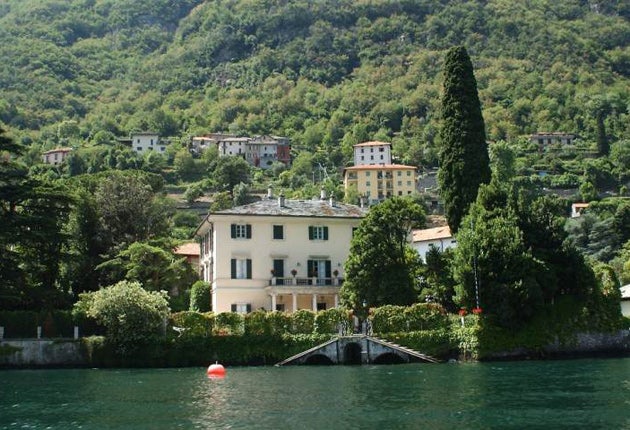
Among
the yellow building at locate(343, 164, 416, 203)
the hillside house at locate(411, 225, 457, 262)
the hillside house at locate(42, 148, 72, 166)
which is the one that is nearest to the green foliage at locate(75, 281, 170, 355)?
the hillside house at locate(411, 225, 457, 262)

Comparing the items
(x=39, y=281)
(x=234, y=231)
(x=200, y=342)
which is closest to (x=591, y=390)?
(x=200, y=342)

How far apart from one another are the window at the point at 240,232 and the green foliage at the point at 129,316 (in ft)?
39.3

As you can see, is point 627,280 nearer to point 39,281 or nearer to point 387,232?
point 387,232

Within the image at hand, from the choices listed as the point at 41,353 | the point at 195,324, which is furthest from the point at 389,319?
the point at 41,353

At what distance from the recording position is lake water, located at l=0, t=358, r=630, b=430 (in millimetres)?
29328

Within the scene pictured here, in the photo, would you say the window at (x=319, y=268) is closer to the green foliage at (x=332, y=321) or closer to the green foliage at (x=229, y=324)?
the green foliage at (x=332, y=321)

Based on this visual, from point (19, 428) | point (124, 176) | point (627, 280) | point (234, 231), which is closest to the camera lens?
point (19, 428)

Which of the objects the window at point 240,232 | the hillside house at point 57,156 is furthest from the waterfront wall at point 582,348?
the hillside house at point 57,156

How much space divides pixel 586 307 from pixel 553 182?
4735 inches

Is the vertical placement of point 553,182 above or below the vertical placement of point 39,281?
above

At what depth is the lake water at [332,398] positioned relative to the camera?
2933cm

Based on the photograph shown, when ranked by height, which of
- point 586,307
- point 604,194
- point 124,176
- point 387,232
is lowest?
point 586,307

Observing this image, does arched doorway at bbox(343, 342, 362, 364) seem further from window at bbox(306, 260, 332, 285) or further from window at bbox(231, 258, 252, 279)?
window at bbox(231, 258, 252, 279)

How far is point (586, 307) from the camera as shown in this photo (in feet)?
184
